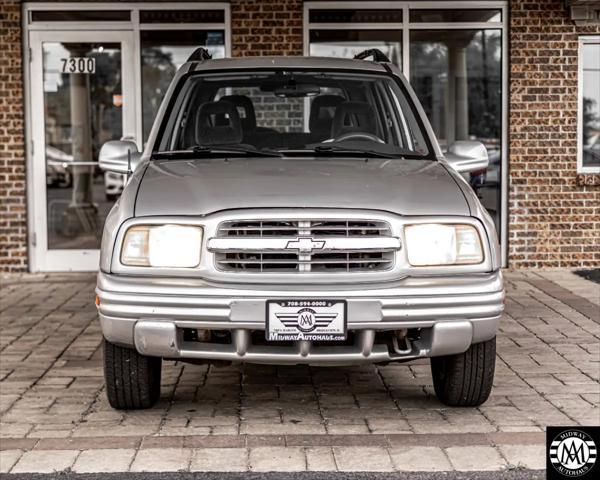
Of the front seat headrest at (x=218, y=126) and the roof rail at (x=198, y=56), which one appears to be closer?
the front seat headrest at (x=218, y=126)

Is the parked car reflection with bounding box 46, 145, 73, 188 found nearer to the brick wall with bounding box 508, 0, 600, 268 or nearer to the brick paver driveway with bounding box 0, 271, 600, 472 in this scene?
the brick paver driveway with bounding box 0, 271, 600, 472

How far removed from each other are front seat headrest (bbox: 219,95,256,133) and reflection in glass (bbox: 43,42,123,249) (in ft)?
16.1

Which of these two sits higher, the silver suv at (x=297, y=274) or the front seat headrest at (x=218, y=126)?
Result: the front seat headrest at (x=218, y=126)

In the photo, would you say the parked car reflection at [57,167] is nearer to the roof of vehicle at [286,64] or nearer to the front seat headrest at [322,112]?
Result: the roof of vehicle at [286,64]

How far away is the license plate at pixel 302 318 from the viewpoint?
4.98m

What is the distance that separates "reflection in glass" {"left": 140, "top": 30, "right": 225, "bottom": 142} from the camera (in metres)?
11.4

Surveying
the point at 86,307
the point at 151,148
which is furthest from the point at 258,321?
the point at 86,307

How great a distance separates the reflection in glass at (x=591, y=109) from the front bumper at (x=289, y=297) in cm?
677

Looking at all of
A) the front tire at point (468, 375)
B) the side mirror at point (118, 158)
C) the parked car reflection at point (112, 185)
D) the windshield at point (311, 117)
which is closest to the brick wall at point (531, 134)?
the parked car reflection at point (112, 185)

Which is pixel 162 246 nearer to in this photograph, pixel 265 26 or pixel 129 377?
pixel 129 377

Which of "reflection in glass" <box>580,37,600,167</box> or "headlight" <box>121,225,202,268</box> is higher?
"reflection in glass" <box>580,37,600,167</box>

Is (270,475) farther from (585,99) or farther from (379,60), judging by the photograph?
(585,99)

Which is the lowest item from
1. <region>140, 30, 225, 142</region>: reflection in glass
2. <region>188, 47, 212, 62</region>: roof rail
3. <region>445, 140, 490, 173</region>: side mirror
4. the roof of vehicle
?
<region>445, 140, 490, 173</region>: side mirror

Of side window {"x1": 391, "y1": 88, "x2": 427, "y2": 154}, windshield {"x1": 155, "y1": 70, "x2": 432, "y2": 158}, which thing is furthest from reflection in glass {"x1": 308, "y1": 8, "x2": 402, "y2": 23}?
side window {"x1": 391, "y1": 88, "x2": 427, "y2": 154}
